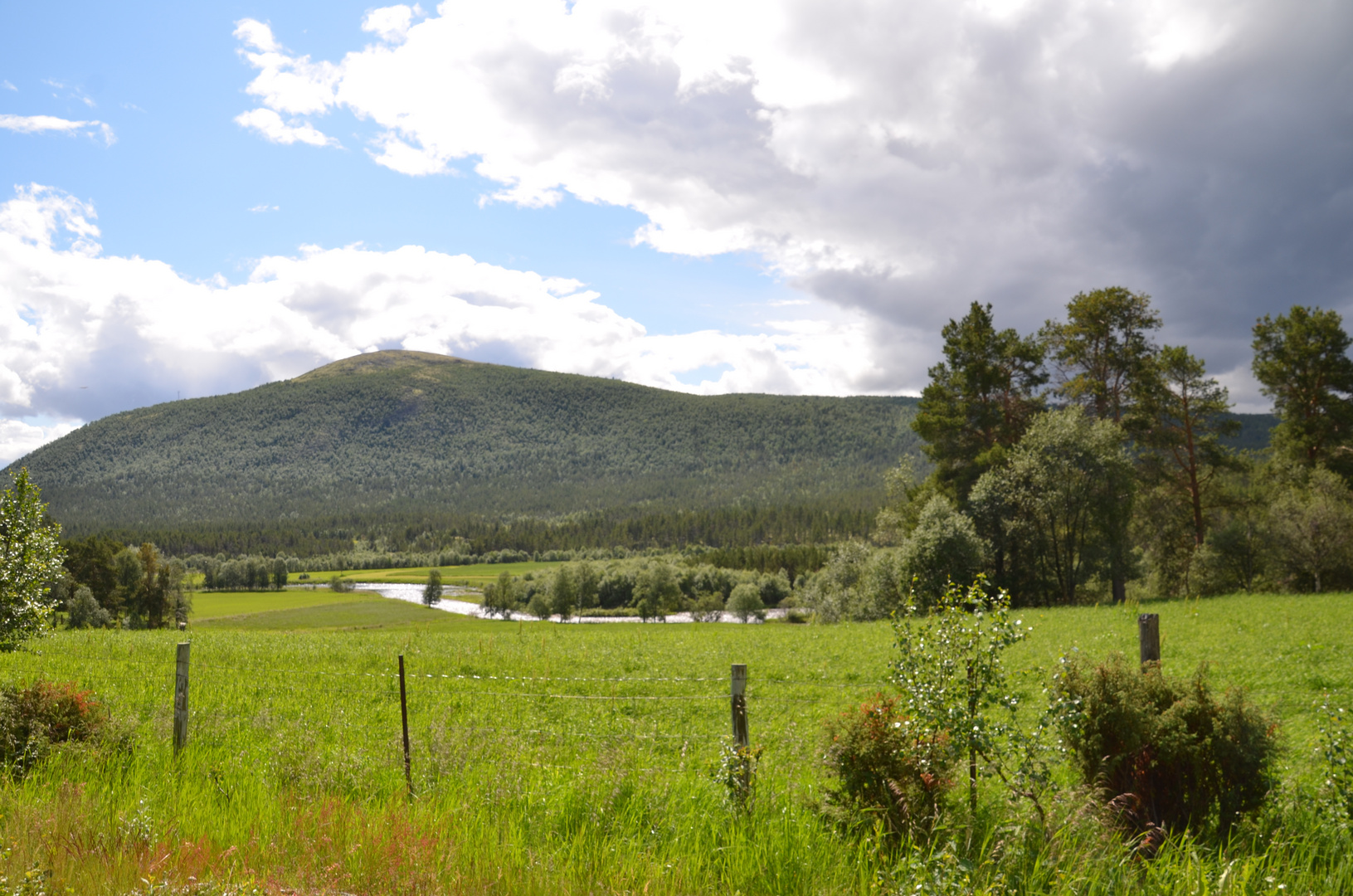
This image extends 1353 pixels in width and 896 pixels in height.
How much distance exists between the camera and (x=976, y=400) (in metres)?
42.4

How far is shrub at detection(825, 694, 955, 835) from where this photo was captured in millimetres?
6230

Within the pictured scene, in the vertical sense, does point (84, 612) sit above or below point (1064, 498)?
below

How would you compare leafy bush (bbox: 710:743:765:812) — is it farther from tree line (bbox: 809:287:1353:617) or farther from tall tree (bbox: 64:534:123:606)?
tall tree (bbox: 64:534:123:606)

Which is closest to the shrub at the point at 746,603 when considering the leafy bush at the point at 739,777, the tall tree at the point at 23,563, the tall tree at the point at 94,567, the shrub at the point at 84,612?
the shrub at the point at 84,612

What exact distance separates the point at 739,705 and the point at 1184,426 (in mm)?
40975

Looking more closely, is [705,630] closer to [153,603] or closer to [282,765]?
[282,765]

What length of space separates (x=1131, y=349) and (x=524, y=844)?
43.5 m

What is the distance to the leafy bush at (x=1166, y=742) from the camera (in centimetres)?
632

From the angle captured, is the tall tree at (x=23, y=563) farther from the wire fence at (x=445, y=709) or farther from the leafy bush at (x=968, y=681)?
the leafy bush at (x=968, y=681)

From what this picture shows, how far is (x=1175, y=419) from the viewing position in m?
38.8

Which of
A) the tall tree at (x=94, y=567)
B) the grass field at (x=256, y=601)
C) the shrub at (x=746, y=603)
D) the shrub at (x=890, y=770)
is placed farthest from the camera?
the shrub at (x=746, y=603)

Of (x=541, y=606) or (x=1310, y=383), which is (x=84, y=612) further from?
(x=1310, y=383)

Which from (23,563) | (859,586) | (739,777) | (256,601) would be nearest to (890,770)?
(739,777)

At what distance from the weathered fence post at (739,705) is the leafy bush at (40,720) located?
7.86m
